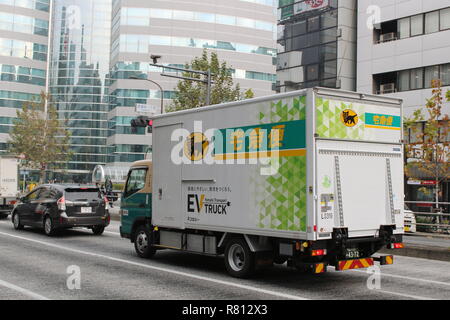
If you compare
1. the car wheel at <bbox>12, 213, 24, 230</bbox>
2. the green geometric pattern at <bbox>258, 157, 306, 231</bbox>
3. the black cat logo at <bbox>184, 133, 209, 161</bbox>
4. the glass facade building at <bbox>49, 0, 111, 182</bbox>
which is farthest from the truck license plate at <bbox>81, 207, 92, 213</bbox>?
the glass facade building at <bbox>49, 0, 111, 182</bbox>

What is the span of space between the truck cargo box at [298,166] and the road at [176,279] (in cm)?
93

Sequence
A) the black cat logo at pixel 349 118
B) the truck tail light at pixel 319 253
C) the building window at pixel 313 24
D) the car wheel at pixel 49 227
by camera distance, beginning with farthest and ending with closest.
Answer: the building window at pixel 313 24, the car wheel at pixel 49 227, the black cat logo at pixel 349 118, the truck tail light at pixel 319 253

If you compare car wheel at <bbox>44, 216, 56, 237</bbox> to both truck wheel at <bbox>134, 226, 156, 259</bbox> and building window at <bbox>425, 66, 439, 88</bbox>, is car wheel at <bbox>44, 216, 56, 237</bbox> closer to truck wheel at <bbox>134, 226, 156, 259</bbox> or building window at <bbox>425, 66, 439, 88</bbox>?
truck wheel at <bbox>134, 226, 156, 259</bbox>

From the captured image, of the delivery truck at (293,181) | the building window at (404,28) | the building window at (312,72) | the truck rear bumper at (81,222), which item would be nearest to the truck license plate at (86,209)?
the truck rear bumper at (81,222)

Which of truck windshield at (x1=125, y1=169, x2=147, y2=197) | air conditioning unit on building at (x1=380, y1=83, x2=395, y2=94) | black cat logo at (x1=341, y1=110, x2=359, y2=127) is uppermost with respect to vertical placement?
air conditioning unit on building at (x1=380, y1=83, x2=395, y2=94)

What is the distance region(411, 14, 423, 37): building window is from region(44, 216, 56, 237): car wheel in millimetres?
27501

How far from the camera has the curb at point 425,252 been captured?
12.8 metres

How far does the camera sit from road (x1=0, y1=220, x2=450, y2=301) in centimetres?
809

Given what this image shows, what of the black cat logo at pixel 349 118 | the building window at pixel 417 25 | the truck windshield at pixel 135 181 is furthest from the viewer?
the building window at pixel 417 25

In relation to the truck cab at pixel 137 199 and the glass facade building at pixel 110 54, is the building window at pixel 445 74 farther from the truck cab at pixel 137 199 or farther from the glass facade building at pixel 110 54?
the glass facade building at pixel 110 54

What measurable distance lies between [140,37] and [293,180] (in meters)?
71.3
